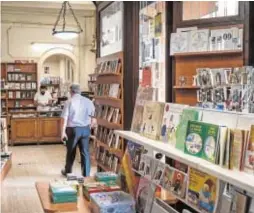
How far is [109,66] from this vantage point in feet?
21.4

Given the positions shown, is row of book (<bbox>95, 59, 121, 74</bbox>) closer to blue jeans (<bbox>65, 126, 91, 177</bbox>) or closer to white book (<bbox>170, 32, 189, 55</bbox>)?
blue jeans (<bbox>65, 126, 91, 177</bbox>)

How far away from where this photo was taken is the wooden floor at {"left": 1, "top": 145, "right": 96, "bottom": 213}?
5.67 metres

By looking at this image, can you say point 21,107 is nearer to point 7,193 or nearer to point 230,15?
point 7,193

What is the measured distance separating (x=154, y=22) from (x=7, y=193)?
3348mm

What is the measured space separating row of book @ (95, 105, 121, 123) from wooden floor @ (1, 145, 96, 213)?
51.7 inches

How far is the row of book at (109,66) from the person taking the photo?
6.07 meters

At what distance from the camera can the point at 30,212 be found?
531 centimetres

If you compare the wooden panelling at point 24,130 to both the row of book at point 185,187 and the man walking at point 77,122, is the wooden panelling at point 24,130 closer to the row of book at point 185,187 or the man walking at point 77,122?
the man walking at point 77,122

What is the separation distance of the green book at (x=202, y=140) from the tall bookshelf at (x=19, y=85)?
1045cm

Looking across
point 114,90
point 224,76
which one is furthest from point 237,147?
point 114,90

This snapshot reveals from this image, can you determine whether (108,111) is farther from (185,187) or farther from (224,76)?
(185,187)

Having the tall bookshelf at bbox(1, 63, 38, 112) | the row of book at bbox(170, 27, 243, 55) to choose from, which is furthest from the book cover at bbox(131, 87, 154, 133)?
the tall bookshelf at bbox(1, 63, 38, 112)

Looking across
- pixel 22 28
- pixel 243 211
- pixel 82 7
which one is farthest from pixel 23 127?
pixel 243 211

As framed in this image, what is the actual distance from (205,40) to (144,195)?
230 cm
